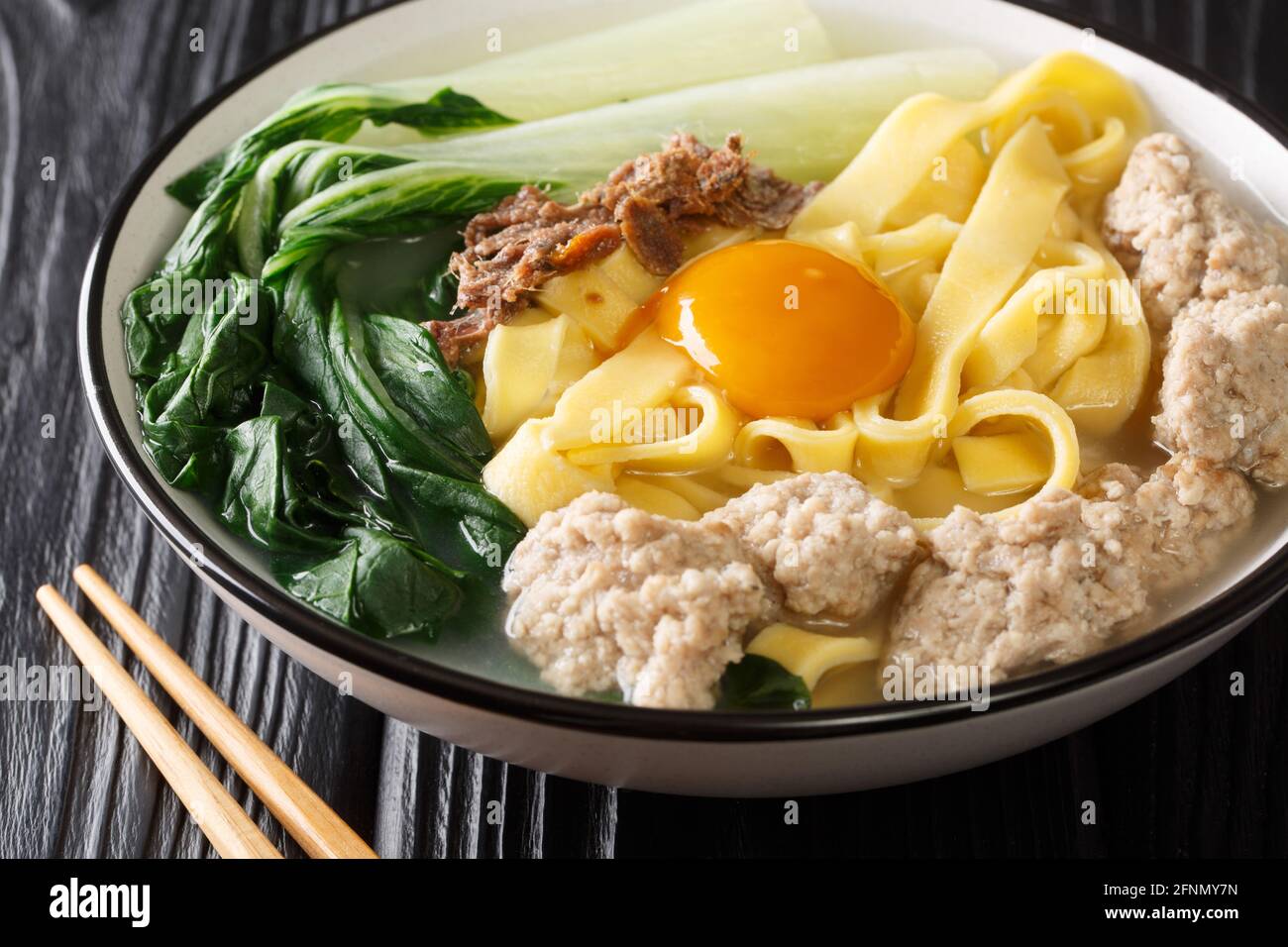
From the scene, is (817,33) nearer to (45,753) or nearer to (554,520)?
(554,520)

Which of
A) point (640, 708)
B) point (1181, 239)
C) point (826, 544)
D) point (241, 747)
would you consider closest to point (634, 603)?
point (640, 708)

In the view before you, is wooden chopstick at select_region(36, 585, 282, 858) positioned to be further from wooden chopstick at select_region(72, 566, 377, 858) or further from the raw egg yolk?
the raw egg yolk

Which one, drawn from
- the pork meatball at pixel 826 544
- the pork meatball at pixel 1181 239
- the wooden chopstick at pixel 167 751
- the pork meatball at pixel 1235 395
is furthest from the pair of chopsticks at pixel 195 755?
the pork meatball at pixel 1181 239

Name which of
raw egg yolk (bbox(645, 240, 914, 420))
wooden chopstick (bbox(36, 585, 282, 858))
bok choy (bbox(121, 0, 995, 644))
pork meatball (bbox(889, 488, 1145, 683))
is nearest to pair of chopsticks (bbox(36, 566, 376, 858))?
wooden chopstick (bbox(36, 585, 282, 858))

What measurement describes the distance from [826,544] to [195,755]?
197 cm

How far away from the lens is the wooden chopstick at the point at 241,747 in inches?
141

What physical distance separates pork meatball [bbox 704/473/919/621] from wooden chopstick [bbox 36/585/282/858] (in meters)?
1.57

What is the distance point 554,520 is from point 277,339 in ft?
4.35

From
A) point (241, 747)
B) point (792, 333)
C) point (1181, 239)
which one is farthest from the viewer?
point (1181, 239)

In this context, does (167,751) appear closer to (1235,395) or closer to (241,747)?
(241,747)

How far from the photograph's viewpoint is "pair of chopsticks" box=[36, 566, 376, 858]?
141 inches

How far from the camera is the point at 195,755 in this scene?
3896 mm

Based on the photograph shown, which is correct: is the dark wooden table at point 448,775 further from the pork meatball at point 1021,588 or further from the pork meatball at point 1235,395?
the pork meatball at point 1235,395

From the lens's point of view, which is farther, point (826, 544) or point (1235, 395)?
point (1235, 395)
